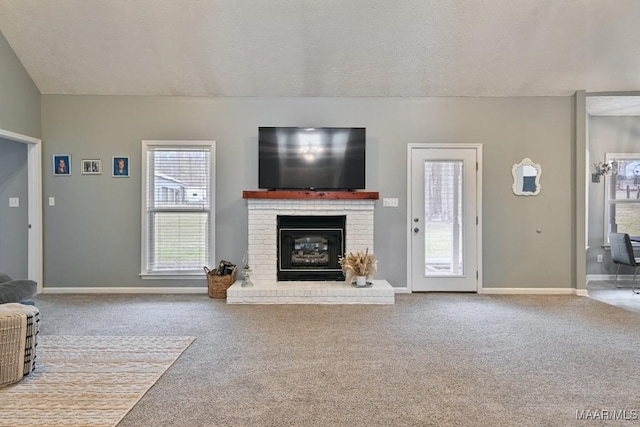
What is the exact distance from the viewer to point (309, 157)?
4688 millimetres

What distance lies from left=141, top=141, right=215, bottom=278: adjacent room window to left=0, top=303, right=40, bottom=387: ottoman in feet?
8.05

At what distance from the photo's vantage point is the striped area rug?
1.93m

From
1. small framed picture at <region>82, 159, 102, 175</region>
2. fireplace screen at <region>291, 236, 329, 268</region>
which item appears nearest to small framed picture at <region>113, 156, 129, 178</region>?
small framed picture at <region>82, 159, 102, 175</region>

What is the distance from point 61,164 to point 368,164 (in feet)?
13.1

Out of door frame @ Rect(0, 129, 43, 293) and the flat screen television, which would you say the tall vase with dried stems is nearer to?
the flat screen television

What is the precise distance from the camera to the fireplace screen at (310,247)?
4.71 meters

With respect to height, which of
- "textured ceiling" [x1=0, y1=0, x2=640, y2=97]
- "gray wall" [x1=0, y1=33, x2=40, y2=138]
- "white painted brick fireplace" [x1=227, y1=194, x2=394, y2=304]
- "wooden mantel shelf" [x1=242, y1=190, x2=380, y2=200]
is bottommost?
"white painted brick fireplace" [x1=227, y1=194, x2=394, y2=304]

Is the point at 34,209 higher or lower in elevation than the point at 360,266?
higher

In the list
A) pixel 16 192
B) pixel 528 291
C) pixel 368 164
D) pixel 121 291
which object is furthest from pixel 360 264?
pixel 16 192

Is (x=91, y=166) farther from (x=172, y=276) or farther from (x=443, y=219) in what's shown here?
(x=443, y=219)

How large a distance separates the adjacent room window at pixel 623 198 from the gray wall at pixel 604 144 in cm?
12

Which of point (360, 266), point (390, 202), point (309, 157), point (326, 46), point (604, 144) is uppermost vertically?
point (326, 46)

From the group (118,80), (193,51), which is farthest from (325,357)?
(118,80)

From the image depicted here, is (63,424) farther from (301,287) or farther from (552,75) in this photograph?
(552,75)
